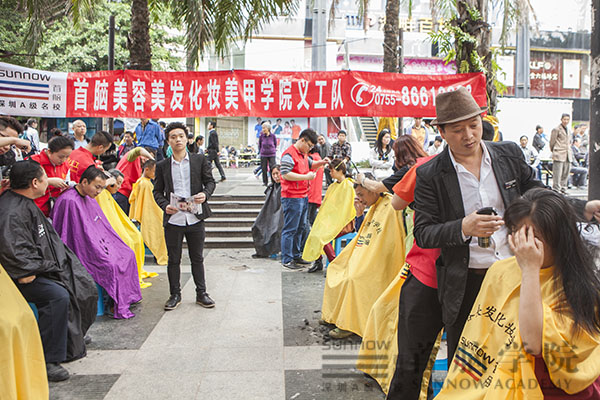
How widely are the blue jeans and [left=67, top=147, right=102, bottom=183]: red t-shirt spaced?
8.39 feet

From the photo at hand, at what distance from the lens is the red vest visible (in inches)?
267

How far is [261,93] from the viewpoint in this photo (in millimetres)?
6984

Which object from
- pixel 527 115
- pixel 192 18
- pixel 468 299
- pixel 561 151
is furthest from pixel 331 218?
pixel 527 115

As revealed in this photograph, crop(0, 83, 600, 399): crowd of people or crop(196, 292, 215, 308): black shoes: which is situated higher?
crop(0, 83, 600, 399): crowd of people

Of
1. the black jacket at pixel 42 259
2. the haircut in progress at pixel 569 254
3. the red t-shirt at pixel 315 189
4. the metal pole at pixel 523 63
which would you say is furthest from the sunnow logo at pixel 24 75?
the metal pole at pixel 523 63

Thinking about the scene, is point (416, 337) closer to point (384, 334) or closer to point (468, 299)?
point (468, 299)

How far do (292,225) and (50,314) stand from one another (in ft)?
12.5

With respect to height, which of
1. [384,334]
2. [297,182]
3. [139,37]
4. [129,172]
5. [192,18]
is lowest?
[384,334]

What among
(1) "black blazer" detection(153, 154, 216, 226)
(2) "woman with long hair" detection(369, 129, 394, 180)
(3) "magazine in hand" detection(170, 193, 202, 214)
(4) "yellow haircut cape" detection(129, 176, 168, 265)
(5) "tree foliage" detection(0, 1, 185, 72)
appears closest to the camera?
(3) "magazine in hand" detection(170, 193, 202, 214)

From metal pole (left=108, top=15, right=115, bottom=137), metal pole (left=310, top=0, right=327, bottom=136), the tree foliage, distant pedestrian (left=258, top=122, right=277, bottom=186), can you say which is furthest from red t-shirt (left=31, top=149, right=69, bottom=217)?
metal pole (left=310, top=0, right=327, bottom=136)

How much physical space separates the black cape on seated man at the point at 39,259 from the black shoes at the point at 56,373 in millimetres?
40

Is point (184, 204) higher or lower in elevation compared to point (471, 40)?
lower

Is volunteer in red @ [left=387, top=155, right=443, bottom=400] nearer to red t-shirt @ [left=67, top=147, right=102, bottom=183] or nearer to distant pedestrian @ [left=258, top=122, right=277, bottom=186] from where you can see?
red t-shirt @ [left=67, top=147, right=102, bottom=183]

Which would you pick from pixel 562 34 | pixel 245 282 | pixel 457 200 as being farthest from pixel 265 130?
pixel 562 34
